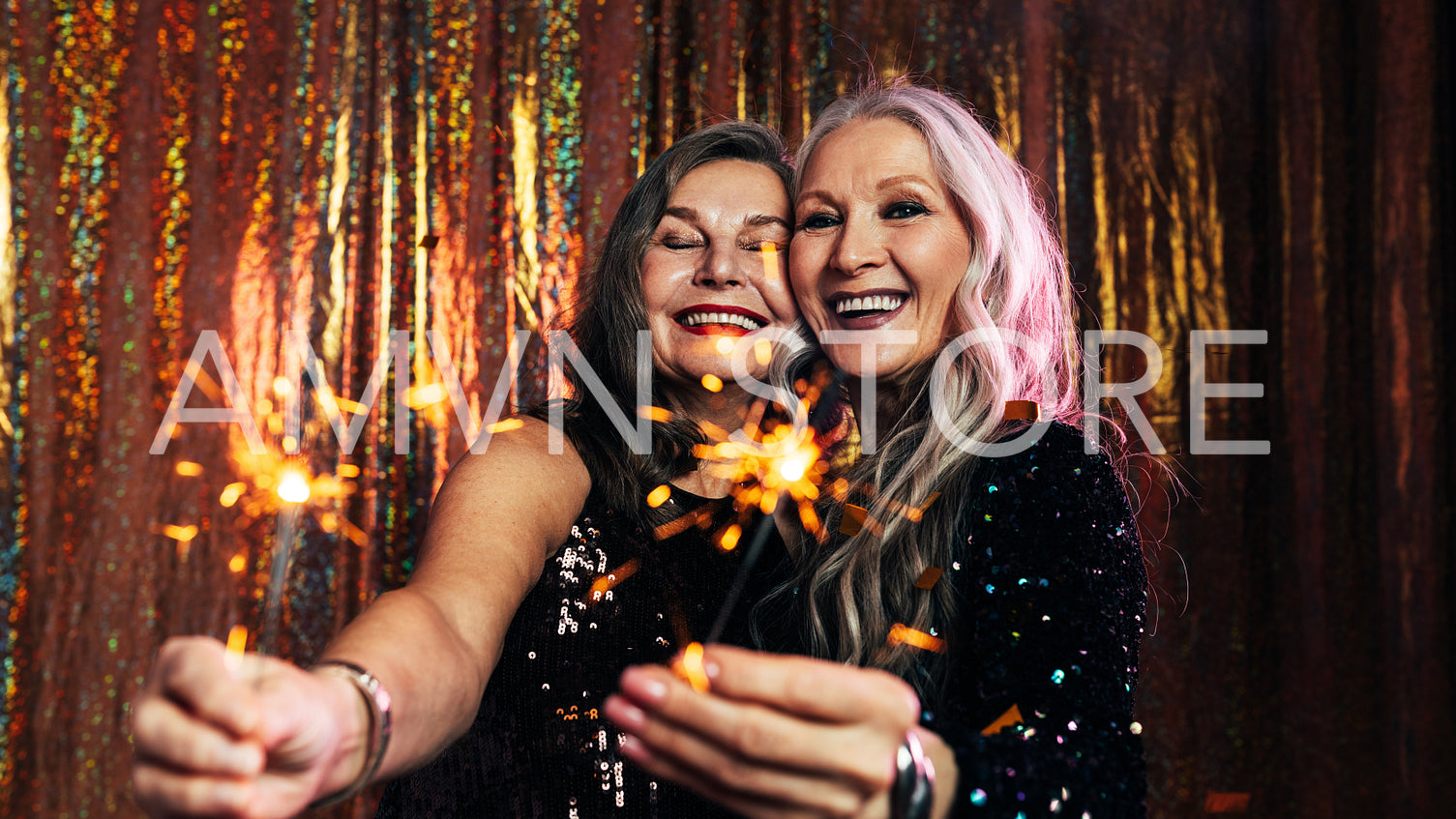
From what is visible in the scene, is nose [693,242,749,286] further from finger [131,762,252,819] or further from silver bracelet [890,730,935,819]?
finger [131,762,252,819]

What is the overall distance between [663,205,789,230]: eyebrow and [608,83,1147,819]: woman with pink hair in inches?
2.9

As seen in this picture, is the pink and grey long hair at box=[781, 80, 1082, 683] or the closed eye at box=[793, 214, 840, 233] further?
the closed eye at box=[793, 214, 840, 233]

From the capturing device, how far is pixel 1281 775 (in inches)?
83.2

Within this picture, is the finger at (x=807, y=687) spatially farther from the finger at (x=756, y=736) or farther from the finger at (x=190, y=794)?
the finger at (x=190, y=794)

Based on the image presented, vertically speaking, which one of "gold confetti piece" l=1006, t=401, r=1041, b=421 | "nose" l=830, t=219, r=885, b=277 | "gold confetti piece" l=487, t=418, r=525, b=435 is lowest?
"gold confetti piece" l=487, t=418, r=525, b=435

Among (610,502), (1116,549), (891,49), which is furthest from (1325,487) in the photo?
(610,502)

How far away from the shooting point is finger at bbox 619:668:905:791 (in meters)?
Answer: 0.56

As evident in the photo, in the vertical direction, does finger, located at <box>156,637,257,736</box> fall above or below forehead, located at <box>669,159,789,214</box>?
below

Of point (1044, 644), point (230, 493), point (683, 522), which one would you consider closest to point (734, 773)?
point (1044, 644)

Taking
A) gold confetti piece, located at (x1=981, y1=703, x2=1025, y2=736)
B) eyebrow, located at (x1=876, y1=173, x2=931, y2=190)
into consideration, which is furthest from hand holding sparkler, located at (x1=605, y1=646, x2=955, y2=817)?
eyebrow, located at (x1=876, y1=173, x2=931, y2=190)

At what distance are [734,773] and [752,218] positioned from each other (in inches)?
39.1

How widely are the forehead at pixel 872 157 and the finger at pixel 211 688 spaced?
0.93m

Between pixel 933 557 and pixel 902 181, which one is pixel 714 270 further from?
pixel 933 557

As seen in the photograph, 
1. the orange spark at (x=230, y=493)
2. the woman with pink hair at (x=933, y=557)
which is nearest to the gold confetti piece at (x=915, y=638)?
the woman with pink hair at (x=933, y=557)
